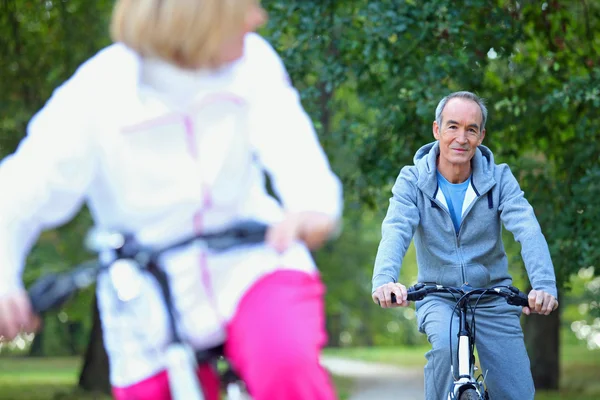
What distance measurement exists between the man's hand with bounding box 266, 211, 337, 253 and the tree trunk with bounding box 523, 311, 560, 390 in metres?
14.6

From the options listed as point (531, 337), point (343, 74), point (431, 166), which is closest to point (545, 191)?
point (343, 74)

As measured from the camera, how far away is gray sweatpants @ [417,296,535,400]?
534 cm

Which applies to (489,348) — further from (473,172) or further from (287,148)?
(287,148)

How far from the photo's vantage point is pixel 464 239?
559cm

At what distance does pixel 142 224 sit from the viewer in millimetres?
2742

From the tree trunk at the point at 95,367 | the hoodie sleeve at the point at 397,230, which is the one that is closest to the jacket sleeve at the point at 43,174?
the hoodie sleeve at the point at 397,230

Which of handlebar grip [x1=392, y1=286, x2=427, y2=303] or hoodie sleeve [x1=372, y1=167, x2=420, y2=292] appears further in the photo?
hoodie sleeve [x1=372, y1=167, x2=420, y2=292]

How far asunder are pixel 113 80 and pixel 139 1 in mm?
208

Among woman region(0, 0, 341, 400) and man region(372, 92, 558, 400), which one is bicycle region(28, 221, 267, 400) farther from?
man region(372, 92, 558, 400)

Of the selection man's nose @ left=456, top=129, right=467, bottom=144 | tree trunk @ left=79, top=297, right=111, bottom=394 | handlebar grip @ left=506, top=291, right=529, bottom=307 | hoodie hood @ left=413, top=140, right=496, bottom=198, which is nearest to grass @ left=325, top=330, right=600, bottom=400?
tree trunk @ left=79, top=297, right=111, bottom=394

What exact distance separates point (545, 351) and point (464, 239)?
38.7ft

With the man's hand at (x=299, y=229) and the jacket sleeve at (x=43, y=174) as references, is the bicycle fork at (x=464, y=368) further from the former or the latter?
the jacket sleeve at (x=43, y=174)

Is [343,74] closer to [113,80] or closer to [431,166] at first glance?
[431,166]

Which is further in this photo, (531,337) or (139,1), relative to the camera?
(531,337)
